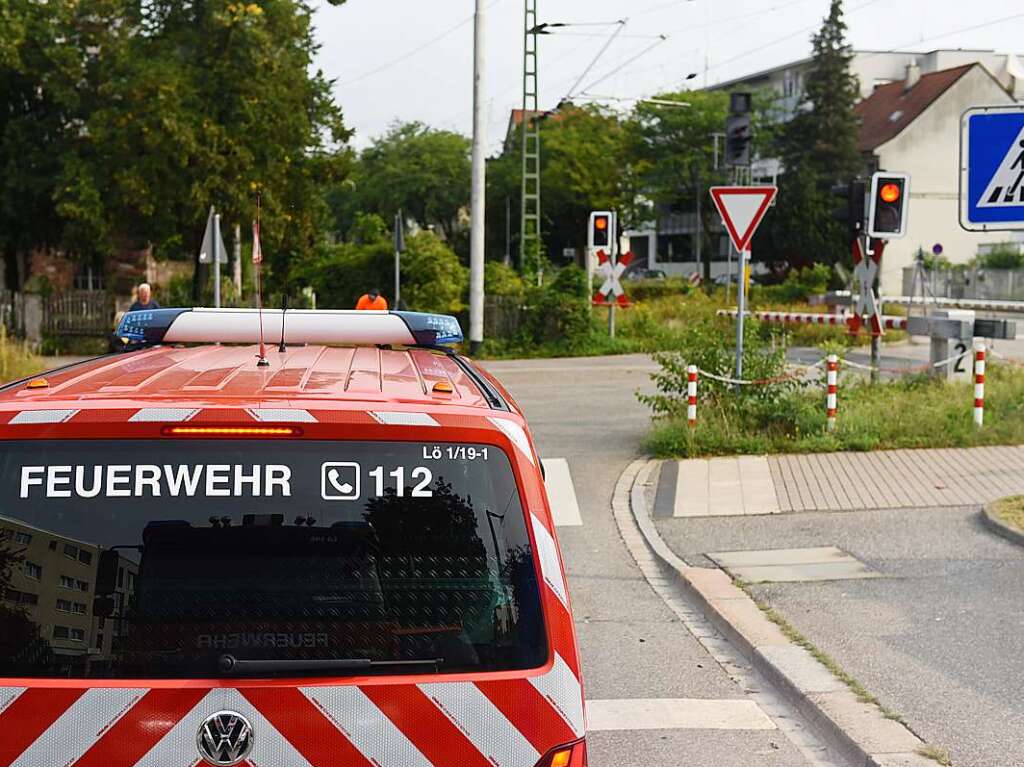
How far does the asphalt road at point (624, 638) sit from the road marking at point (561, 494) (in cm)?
9

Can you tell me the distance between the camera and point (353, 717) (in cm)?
312

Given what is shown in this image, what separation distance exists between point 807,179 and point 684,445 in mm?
62919

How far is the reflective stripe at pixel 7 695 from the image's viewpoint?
3.04m

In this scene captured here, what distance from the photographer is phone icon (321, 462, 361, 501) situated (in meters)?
3.14

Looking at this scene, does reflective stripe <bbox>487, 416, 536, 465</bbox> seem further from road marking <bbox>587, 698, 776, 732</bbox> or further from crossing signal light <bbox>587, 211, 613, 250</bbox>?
crossing signal light <bbox>587, 211, 613, 250</bbox>

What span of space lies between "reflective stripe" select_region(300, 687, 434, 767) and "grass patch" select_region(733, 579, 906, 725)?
11.4 ft

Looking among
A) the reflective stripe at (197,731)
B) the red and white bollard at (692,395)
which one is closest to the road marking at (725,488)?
the red and white bollard at (692,395)

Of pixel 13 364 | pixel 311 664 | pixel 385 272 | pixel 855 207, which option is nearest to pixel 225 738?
pixel 311 664

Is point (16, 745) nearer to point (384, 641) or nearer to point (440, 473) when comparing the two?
point (384, 641)

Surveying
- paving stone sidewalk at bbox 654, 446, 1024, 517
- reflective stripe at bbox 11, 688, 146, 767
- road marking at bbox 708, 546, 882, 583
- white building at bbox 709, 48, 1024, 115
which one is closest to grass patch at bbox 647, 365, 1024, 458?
paving stone sidewalk at bbox 654, 446, 1024, 517

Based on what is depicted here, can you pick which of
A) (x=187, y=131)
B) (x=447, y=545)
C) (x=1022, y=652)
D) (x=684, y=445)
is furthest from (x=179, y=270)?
(x=447, y=545)

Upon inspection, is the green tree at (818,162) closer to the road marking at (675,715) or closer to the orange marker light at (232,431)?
A: the road marking at (675,715)

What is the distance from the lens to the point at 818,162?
250 feet

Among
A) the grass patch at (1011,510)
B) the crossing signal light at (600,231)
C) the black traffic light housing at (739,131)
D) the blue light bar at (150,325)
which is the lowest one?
the grass patch at (1011,510)
